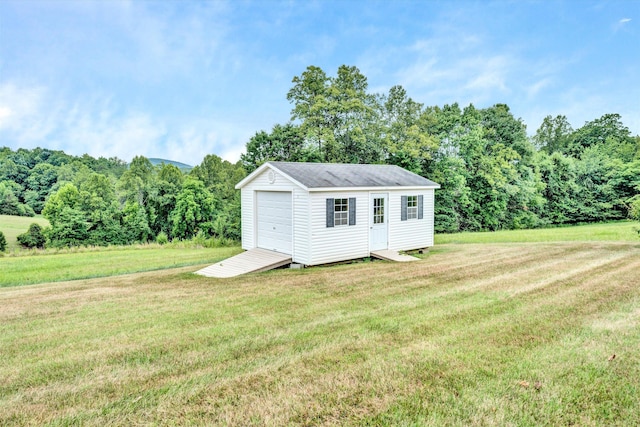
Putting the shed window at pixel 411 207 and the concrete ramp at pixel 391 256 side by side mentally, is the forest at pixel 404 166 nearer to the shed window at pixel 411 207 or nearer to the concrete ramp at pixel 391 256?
the shed window at pixel 411 207

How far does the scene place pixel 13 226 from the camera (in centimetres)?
3472

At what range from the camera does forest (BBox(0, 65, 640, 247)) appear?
78.6ft

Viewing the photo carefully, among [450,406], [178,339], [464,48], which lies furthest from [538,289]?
[464,48]

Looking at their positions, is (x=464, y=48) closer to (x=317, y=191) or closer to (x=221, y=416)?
(x=317, y=191)

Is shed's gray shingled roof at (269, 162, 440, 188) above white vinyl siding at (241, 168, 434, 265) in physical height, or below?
above

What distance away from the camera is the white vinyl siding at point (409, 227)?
12602 mm

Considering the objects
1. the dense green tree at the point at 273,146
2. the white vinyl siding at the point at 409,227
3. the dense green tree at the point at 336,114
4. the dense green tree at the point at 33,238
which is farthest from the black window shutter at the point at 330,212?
the dense green tree at the point at 33,238

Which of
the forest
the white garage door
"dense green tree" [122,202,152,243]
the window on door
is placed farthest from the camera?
"dense green tree" [122,202,152,243]

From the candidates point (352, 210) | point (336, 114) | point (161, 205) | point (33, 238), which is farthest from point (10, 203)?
point (352, 210)

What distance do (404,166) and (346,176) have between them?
12.7 meters

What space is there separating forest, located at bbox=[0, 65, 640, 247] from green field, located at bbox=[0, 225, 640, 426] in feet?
53.7

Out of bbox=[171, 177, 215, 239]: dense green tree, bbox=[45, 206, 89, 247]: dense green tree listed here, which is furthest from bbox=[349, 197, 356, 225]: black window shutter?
bbox=[45, 206, 89, 247]: dense green tree

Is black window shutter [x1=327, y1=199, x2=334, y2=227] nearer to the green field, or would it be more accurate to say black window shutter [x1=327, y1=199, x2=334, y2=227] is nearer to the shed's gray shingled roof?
the shed's gray shingled roof

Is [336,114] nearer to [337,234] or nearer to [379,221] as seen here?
[379,221]
